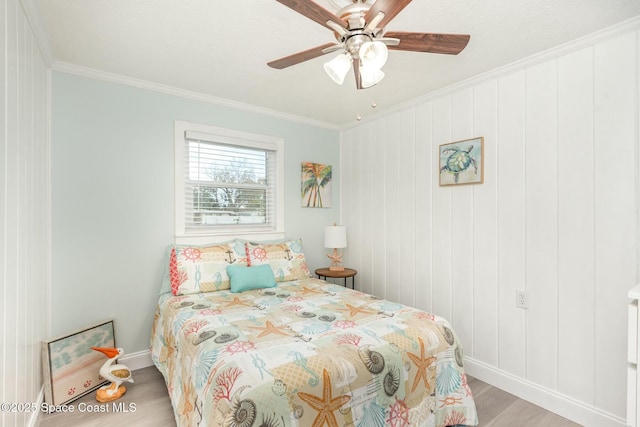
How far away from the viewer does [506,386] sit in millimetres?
2348

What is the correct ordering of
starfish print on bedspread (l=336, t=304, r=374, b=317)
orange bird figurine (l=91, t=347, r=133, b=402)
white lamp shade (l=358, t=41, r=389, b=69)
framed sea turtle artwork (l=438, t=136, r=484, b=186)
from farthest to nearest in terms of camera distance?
framed sea turtle artwork (l=438, t=136, r=484, b=186), orange bird figurine (l=91, t=347, r=133, b=402), starfish print on bedspread (l=336, t=304, r=374, b=317), white lamp shade (l=358, t=41, r=389, b=69)

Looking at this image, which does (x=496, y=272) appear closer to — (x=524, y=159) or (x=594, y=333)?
(x=594, y=333)

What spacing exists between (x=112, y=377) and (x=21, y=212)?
1.37m

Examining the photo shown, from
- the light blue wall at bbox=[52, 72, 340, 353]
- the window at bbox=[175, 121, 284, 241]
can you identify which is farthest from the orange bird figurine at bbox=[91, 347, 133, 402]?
the window at bbox=[175, 121, 284, 241]

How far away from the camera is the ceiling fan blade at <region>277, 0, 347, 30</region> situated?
1236mm

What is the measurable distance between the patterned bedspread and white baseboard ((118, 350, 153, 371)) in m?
0.50

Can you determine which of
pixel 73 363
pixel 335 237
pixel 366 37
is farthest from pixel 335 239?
pixel 73 363

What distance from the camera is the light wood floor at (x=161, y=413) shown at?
1969 millimetres

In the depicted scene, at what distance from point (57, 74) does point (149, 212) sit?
121 cm

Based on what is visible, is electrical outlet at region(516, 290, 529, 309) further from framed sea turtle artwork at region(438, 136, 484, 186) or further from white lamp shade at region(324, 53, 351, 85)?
white lamp shade at region(324, 53, 351, 85)

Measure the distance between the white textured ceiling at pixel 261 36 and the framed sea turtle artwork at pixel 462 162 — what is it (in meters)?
0.55

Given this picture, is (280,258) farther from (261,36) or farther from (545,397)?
(545,397)

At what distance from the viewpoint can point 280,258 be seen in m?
3.04

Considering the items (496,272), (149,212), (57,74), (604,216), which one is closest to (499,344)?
(496,272)
